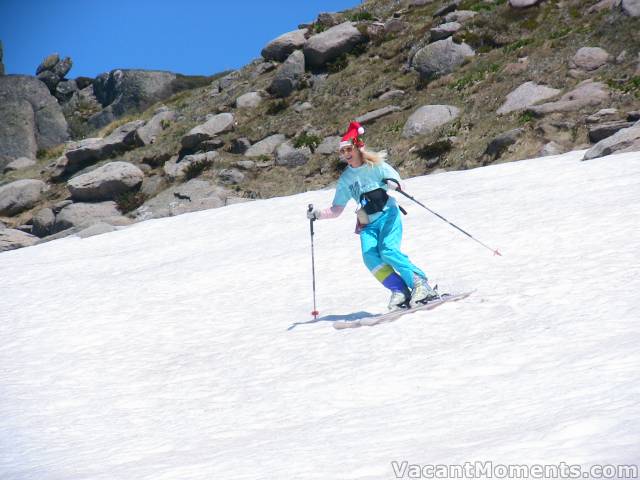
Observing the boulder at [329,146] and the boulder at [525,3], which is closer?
the boulder at [329,146]

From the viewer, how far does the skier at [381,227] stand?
9.05 m

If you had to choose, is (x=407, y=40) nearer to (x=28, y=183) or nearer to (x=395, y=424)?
(x=28, y=183)

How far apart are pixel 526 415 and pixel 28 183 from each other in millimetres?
35399

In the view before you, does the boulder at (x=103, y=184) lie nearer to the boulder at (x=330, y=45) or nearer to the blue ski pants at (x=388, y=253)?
the boulder at (x=330, y=45)

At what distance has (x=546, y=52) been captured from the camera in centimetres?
2903

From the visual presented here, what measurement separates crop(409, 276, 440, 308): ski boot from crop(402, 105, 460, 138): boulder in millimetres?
19262

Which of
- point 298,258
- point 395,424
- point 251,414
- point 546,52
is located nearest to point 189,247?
point 298,258

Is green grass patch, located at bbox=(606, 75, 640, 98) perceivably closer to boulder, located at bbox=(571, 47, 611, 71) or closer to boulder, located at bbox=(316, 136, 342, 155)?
boulder, located at bbox=(571, 47, 611, 71)

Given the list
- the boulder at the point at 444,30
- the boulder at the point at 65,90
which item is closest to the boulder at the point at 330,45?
the boulder at the point at 444,30

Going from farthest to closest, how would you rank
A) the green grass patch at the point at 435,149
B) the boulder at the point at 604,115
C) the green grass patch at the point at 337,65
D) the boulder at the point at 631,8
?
the green grass patch at the point at 337,65 → the boulder at the point at 631,8 → the green grass patch at the point at 435,149 → the boulder at the point at 604,115

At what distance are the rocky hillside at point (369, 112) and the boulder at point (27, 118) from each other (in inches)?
329

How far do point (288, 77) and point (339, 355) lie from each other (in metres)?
30.9

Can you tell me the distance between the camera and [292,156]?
100 ft

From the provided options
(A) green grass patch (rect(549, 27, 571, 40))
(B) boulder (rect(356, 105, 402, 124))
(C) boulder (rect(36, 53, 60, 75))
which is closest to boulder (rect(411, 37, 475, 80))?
(B) boulder (rect(356, 105, 402, 124))
